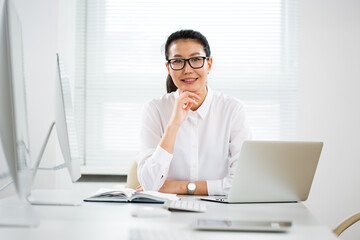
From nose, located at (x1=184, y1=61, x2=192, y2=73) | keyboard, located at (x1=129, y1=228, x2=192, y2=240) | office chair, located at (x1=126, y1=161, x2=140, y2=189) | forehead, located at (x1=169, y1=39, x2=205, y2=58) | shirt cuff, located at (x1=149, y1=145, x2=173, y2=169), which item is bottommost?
office chair, located at (x1=126, y1=161, x2=140, y2=189)

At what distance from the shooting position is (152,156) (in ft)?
6.13

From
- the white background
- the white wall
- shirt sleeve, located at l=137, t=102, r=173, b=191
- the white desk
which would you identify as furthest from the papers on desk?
the white wall

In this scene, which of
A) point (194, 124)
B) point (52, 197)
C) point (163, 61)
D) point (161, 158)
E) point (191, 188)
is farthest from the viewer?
point (163, 61)

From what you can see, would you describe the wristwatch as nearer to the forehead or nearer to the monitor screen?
the forehead

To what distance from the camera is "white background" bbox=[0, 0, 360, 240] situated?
3047mm

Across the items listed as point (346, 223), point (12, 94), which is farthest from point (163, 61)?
point (12, 94)

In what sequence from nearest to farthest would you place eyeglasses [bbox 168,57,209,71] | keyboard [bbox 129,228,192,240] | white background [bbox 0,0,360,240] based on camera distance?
keyboard [bbox 129,228,192,240]
eyeglasses [bbox 168,57,209,71]
white background [bbox 0,0,360,240]

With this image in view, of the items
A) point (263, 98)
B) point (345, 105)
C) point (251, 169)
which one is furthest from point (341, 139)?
point (251, 169)

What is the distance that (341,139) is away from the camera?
308cm

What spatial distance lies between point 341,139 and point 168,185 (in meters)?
1.87

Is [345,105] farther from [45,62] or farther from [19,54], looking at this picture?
[19,54]

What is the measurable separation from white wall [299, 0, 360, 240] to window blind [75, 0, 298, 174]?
0.17 metres

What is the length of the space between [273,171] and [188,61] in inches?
35.5

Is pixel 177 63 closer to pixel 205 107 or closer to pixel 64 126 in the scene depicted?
pixel 205 107
